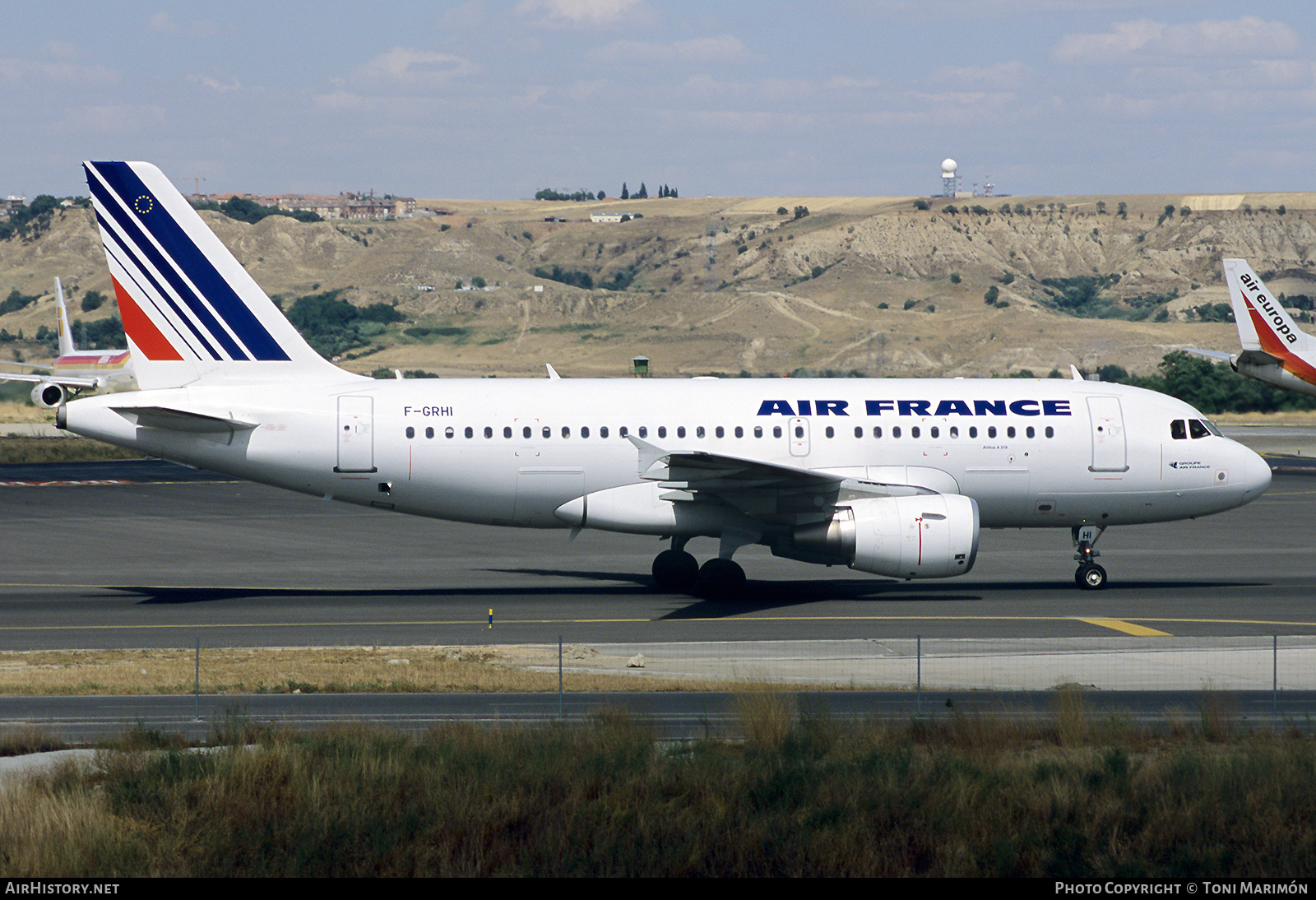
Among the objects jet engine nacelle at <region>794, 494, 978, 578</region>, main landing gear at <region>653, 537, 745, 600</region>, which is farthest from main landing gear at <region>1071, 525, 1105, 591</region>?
main landing gear at <region>653, 537, 745, 600</region>

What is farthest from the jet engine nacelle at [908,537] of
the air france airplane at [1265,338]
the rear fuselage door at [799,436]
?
the air france airplane at [1265,338]

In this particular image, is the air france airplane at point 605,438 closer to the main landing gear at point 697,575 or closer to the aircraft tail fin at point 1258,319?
the main landing gear at point 697,575

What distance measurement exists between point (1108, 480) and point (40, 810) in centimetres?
2251

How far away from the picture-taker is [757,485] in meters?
26.5

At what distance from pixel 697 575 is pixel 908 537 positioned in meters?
5.31

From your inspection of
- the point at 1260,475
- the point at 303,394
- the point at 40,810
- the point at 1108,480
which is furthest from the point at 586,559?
the point at 40,810

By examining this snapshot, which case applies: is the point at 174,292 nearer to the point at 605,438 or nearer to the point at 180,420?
the point at 180,420

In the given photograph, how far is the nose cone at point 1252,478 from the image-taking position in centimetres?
2875

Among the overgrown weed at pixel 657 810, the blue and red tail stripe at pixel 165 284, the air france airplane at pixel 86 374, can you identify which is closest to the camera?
the overgrown weed at pixel 657 810

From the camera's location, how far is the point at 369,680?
64.7 feet

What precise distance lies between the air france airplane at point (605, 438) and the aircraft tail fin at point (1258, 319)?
1268 inches

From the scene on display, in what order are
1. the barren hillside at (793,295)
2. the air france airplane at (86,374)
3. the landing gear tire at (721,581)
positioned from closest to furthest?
1. the landing gear tire at (721,581)
2. the air france airplane at (86,374)
3. the barren hillside at (793,295)

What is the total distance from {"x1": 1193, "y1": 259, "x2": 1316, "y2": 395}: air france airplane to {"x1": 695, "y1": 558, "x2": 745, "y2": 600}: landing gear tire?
3789 centimetres

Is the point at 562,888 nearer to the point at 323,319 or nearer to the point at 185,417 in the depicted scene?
the point at 185,417
